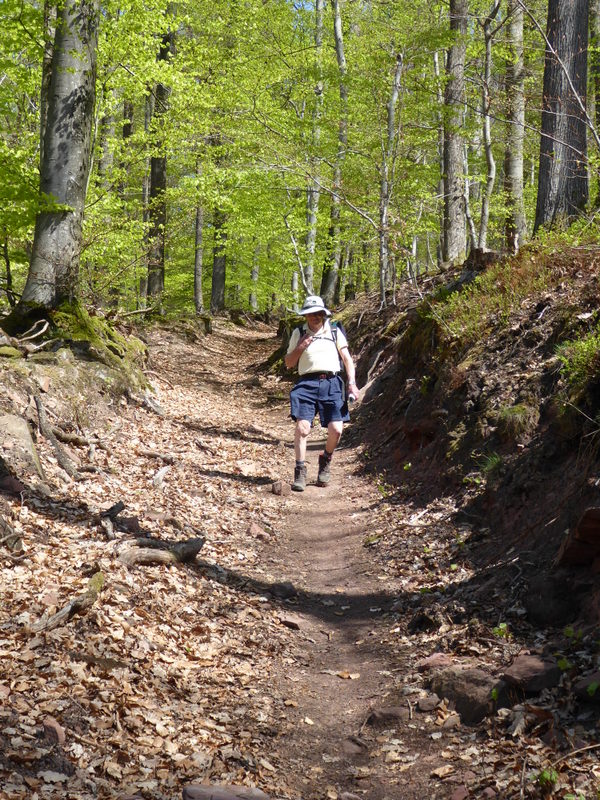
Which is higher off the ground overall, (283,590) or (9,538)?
(9,538)

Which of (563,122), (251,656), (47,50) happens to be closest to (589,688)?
(251,656)

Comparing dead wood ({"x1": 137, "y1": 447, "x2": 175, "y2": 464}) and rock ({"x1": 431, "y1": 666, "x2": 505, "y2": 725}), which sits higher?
dead wood ({"x1": 137, "y1": 447, "x2": 175, "y2": 464})

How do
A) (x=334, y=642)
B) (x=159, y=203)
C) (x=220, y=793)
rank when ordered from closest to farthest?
(x=220, y=793), (x=334, y=642), (x=159, y=203)

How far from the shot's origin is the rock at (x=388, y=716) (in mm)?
3660

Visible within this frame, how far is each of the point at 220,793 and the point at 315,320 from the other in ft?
19.4

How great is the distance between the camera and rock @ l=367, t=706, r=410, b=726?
3660 millimetres

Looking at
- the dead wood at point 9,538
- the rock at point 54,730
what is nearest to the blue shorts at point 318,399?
the dead wood at point 9,538

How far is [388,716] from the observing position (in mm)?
3684

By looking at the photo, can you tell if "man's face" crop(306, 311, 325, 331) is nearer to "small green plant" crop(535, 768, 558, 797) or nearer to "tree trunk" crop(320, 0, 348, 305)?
"tree trunk" crop(320, 0, 348, 305)

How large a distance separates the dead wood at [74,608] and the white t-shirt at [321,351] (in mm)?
4235

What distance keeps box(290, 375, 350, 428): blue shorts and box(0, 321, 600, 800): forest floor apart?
3.47 ft

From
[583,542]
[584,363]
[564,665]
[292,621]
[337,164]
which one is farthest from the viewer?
[337,164]

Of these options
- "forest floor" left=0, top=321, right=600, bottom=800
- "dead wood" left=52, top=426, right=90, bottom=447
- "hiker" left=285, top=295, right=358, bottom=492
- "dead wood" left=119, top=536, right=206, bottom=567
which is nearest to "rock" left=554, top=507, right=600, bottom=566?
"forest floor" left=0, top=321, right=600, bottom=800

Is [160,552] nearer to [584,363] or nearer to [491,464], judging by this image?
[491,464]
